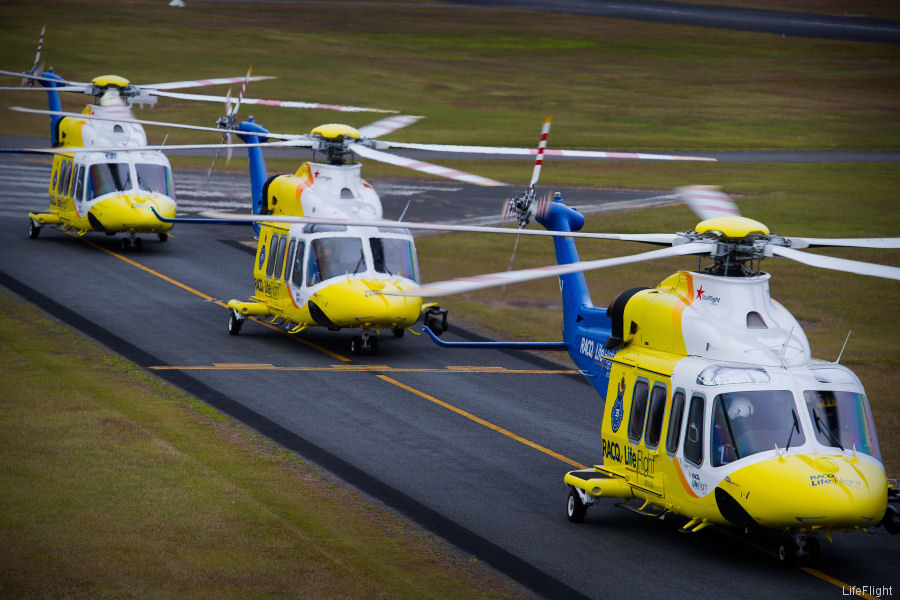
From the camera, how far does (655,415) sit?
1446cm

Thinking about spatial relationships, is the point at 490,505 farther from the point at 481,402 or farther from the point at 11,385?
the point at 11,385

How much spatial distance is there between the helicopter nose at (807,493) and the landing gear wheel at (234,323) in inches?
551

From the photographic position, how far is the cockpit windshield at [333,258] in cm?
2339

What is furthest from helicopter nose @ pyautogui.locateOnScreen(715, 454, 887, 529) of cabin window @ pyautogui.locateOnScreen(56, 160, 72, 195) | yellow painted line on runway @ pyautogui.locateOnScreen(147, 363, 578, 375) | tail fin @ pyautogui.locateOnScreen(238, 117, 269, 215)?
cabin window @ pyautogui.locateOnScreen(56, 160, 72, 195)

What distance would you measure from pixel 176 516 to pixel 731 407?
6738 millimetres

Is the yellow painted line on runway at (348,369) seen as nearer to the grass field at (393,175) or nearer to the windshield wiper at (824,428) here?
the grass field at (393,175)

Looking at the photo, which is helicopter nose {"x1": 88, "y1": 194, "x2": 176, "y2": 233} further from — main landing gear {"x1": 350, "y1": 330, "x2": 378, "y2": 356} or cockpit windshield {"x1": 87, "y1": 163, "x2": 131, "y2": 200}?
main landing gear {"x1": 350, "y1": 330, "x2": 378, "y2": 356}

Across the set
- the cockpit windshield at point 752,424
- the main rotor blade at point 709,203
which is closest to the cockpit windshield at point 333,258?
the main rotor blade at point 709,203

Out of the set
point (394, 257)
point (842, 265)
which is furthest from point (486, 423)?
point (842, 265)

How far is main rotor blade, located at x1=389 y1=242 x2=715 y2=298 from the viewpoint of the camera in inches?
440

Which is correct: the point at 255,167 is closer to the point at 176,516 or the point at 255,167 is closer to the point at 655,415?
the point at 176,516

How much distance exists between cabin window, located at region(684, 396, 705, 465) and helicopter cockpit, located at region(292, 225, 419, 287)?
10489mm

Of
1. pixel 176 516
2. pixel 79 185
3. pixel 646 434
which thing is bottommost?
pixel 176 516

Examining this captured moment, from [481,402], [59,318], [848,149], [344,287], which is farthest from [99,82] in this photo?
[848,149]
